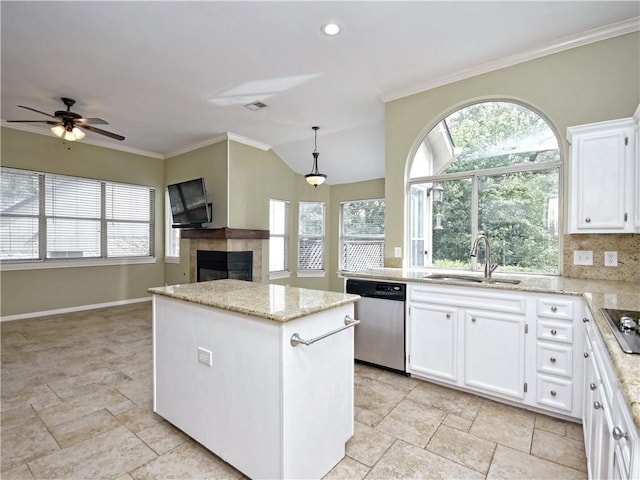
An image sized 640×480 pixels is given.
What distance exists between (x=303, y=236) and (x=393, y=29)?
4666 mm

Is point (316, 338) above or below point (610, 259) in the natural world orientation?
below

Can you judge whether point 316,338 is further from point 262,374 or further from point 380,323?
point 380,323

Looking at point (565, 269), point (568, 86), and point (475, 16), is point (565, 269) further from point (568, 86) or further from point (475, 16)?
point (475, 16)

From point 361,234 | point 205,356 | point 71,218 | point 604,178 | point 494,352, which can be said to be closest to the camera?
point 205,356

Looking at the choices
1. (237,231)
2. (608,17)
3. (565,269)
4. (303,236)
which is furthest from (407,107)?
(303,236)

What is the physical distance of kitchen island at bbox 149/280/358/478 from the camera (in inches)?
60.1

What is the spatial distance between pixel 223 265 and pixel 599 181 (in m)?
4.88

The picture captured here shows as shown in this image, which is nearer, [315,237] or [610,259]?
[610,259]

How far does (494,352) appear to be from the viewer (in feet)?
8.16

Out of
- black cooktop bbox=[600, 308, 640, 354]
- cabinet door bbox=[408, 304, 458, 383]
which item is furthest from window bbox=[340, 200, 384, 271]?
black cooktop bbox=[600, 308, 640, 354]

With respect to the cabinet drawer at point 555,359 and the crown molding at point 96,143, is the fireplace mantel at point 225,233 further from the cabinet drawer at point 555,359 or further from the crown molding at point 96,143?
the cabinet drawer at point 555,359

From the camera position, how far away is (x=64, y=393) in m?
2.68

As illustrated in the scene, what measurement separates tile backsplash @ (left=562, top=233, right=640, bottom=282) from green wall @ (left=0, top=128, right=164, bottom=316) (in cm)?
665

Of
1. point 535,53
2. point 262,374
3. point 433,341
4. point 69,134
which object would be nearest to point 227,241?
point 69,134
